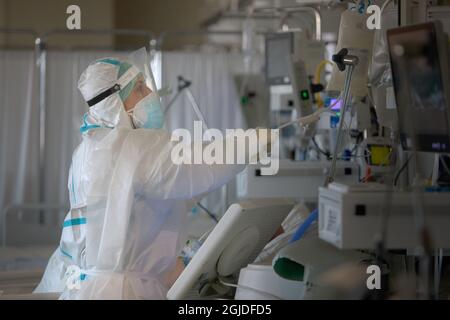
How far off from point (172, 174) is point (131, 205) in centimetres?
19

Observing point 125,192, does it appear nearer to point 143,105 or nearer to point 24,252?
point 143,105

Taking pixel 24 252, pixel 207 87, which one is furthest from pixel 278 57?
pixel 24 252

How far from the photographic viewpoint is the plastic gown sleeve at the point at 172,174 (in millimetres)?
2893

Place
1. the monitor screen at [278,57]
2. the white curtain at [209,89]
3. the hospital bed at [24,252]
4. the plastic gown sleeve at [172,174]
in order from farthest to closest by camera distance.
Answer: the white curtain at [209,89] → the monitor screen at [278,57] → the hospital bed at [24,252] → the plastic gown sleeve at [172,174]

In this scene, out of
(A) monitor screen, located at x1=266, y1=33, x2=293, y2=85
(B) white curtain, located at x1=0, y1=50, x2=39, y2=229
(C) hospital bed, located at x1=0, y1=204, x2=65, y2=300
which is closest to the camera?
(C) hospital bed, located at x1=0, y1=204, x2=65, y2=300

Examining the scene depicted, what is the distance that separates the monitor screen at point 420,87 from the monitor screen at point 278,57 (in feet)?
9.55

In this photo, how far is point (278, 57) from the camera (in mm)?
5711

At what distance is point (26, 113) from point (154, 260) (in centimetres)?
395

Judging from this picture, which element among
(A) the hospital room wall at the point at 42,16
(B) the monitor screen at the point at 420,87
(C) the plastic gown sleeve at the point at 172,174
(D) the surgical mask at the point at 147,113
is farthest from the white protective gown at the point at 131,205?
(A) the hospital room wall at the point at 42,16

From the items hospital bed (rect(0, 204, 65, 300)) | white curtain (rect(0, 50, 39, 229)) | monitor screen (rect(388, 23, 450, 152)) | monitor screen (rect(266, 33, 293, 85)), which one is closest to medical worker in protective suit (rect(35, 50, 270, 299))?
hospital bed (rect(0, 204, 65, 300))

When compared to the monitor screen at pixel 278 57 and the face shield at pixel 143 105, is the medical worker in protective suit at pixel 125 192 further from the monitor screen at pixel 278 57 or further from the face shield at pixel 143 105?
the monitor screen at pixel 278 57

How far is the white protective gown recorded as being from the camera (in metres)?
2.91

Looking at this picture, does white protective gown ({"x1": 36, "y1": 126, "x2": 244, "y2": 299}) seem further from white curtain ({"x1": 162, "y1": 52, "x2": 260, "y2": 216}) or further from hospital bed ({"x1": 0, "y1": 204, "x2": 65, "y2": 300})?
white curtain ({"x1": 162, "y1": 52, "x2": 260, "y2": 216})
